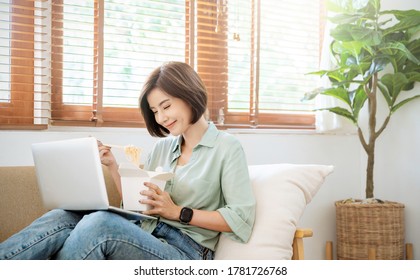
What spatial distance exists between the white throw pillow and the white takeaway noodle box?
0.93 ft

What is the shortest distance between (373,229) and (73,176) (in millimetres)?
1736

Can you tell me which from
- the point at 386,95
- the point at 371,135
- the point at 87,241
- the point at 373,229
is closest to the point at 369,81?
the point at 386,95

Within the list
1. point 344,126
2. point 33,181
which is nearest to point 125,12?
point 33,181

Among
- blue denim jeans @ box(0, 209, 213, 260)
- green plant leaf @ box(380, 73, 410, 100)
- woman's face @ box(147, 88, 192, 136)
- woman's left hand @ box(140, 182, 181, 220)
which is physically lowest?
blue denim jeans @ box(0, 209, 213, 260)

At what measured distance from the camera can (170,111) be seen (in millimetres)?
1896

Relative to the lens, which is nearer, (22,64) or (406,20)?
(22,64)

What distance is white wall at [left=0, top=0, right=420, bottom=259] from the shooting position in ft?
10.1

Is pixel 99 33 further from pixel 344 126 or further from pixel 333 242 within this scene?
pixel 333 242

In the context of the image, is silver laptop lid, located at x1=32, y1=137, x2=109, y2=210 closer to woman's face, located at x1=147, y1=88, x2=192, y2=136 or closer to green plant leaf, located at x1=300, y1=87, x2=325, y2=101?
woman's face, located at x1=147, y1=88, x2=192, y2=136

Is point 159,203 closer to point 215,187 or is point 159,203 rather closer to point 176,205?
point 176,205

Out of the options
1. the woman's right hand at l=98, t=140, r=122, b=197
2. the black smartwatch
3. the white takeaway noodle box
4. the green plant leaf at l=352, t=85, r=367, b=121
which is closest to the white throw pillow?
the black smartwatch

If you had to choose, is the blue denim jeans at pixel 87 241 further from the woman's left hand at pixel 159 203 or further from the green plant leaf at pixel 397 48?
the green plant leaf at pixel 397 48

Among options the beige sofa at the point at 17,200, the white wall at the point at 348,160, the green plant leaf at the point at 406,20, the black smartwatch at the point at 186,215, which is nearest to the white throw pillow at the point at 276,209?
the black smartwatch at the point at 186,215

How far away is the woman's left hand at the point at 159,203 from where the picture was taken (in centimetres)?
175
